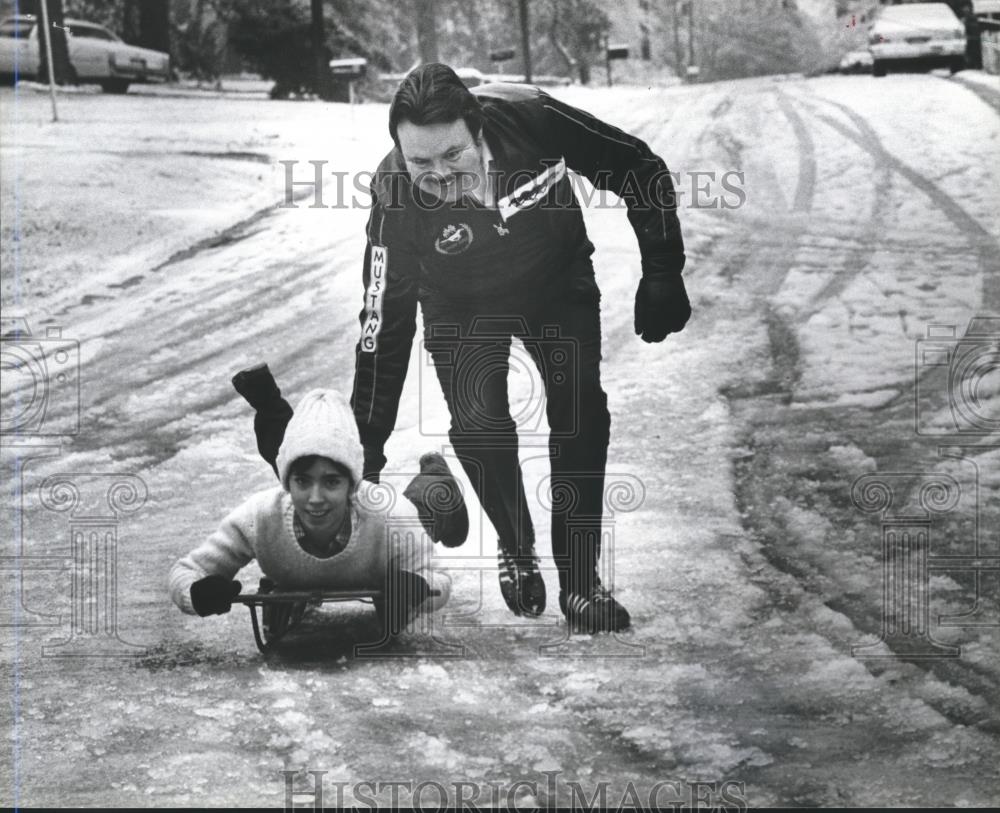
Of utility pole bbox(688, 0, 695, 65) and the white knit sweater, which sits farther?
utility pole bbox(688, 0, 695, 65)

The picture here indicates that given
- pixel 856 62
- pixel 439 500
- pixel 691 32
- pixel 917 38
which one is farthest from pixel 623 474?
pixel 917 38

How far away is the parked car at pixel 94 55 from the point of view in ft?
10.4

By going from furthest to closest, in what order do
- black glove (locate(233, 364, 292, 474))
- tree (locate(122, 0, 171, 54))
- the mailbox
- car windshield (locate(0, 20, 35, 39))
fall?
1. car windshield (locate(0, 20, 35, 39))
2. tree (locate(122, 0, 171, 54))
3. the mailbox
4. black glove (locate(233, 364, 292, 474))

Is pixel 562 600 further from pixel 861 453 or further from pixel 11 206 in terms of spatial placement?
pixel 11 206

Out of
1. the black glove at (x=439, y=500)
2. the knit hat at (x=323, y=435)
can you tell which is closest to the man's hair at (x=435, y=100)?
the knit hat at (x=323, y=435)

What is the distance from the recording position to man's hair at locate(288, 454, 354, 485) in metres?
2.32

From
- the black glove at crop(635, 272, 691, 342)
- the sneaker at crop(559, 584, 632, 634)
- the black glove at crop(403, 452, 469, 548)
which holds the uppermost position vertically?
the black glove at crop(635, 272, 691, 342)

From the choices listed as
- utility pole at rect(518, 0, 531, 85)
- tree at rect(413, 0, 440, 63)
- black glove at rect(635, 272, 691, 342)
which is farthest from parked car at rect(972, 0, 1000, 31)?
black glove at rect(635, 272, 691, 342)

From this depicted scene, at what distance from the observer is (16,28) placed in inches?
128

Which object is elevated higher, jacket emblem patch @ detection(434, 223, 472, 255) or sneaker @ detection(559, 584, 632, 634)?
jacket emblem patch @ detection(434, 223, 472, 255)

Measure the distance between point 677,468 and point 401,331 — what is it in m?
0.64

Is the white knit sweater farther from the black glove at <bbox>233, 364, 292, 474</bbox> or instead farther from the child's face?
the black glove at <bbox>233, 364, 292, 474</bbox>

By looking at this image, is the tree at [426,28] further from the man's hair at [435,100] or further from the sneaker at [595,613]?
the sneaker at [595,613]

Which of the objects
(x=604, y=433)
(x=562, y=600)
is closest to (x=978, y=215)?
(x=604, y=433)
